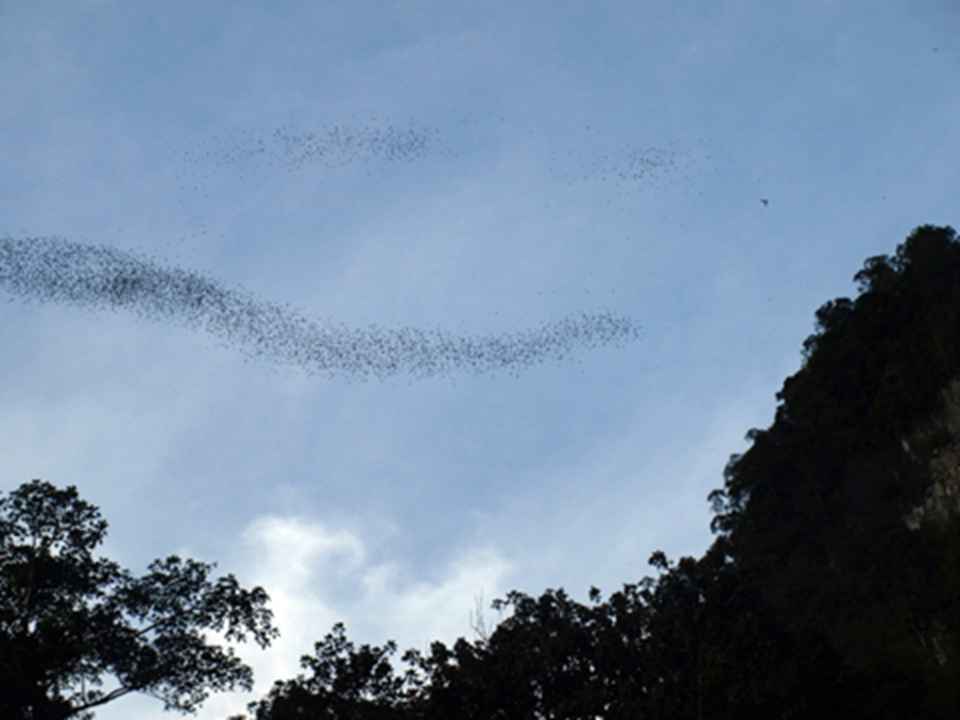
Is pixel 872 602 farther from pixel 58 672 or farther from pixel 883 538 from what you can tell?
pixel 58 672

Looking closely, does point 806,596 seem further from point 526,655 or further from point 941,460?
point 526,655

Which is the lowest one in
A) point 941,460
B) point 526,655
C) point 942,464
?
point 526,655

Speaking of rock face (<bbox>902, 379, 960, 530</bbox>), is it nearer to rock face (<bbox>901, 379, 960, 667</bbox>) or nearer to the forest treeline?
rock face (<bbox>901, 379, 960, 667</bbox>)

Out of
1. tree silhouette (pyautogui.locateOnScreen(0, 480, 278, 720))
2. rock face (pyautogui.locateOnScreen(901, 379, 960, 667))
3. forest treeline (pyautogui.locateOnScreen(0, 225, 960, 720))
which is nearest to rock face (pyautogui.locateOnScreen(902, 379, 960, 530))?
rock face (pyautogui.locateOnScreen(901, 379, 960, 667))

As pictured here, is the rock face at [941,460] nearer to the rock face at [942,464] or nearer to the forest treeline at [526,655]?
the rock face at [942,464]

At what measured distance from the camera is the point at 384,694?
2631 cm

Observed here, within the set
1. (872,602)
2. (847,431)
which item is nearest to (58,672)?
(872,602)

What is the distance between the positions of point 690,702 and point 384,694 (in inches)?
312

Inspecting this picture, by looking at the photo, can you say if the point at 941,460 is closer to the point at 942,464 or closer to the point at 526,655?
the point at 942,464

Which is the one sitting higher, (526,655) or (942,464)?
(942,464)

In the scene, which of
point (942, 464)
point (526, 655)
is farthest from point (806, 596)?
point (526, 655)

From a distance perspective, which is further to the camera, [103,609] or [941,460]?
[941,460]

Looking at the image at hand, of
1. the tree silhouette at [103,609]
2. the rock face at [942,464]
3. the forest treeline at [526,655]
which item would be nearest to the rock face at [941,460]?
the rock face at [942,464]

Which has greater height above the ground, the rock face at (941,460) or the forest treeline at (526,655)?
the rock face at (941,460)
